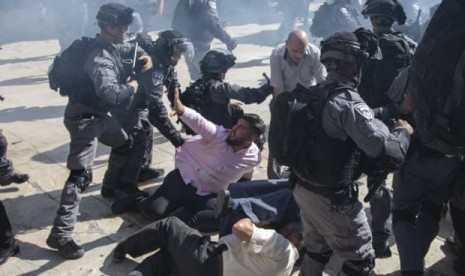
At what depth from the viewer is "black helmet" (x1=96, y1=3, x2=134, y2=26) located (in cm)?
441

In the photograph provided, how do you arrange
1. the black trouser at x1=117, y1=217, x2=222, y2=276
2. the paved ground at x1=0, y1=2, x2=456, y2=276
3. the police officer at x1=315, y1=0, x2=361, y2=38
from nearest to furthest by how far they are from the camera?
1. the black trouser at x1=117, y1=217, x2=222, y2=276
2. the paved ground at x1=0, y1=2, x2=456, y2=276
3. the police officer at x1=315, y1=0, x2=361, y2=38

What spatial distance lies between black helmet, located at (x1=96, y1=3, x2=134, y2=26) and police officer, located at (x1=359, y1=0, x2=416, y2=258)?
2.15 meters

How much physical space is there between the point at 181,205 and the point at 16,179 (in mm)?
1943

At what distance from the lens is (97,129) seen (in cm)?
445

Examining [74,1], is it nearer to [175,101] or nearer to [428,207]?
[175,101]

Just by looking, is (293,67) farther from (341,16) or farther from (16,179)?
(341,16)

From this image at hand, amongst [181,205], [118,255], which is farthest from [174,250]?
[181,205]

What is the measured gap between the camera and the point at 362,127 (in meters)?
2.88

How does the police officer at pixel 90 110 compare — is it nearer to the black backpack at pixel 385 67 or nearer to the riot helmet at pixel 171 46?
the riot helmet at pixel 171 46

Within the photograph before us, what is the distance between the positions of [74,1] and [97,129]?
7071 millimetres

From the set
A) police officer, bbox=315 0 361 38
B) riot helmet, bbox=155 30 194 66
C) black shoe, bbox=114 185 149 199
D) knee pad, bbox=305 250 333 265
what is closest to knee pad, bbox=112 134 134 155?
black shoe, bbox=114 185 149 199

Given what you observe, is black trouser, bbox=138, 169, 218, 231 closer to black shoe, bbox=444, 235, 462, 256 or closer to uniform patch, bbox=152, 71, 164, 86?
uniform patch, bbox=152, 71, 164, 86

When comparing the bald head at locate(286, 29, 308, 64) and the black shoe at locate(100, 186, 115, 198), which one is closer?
the bald head at locate(286, 29, 308, 64)

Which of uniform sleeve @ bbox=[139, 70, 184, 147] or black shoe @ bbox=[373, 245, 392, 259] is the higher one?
uniform sleeve @ bbox=[139, 70, 184, 147]
